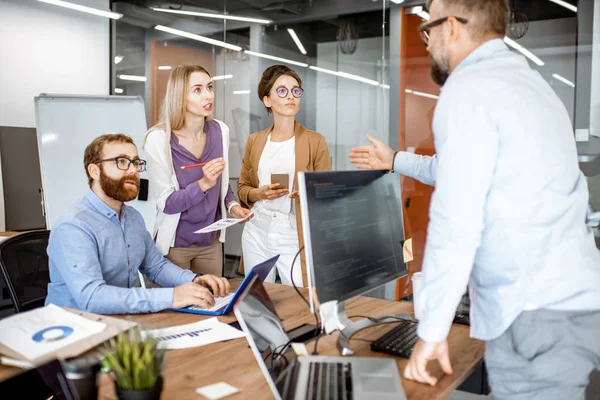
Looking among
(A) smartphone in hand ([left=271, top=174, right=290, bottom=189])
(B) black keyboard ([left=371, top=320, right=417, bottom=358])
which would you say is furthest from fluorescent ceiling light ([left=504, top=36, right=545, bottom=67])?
(B) black keyboard ([left=371, top=320, right=417, bottom=358])

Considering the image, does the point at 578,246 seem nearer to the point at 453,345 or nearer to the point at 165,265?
the point at 453,345

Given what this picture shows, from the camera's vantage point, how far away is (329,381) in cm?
140

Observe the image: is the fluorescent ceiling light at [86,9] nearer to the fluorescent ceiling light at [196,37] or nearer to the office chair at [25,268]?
the fluorescent ceiling light at [196,37]

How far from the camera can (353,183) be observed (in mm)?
1770

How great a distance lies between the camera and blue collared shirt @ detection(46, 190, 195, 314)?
1.95 meters

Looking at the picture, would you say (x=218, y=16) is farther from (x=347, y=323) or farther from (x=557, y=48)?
(x=347, y=323)

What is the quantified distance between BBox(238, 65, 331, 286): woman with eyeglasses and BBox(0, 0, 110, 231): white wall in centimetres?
257

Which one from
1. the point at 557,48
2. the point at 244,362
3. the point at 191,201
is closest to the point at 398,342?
the point at 244,362

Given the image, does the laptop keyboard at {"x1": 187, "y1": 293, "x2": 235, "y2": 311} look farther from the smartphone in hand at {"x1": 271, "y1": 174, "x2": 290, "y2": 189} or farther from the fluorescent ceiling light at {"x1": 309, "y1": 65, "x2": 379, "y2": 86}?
the fluorescent ceiling light at {"x1": 309, "y1": 65, "x2": 379, "y2": 86}

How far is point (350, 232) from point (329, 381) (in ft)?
1.60

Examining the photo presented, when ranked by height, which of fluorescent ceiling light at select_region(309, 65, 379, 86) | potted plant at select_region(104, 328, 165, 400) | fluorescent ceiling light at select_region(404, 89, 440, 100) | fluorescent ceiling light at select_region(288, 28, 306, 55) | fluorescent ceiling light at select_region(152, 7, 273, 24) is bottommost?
potted plant at select_region(104, 328, 165, 400)

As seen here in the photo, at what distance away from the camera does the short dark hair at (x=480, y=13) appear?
1402 millimetres

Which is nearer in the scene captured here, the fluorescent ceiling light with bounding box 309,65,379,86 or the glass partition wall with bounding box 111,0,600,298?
the glass partition wall with bounding box 111,0,600,298

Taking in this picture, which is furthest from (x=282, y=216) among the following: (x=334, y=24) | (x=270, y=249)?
(x=334, y=24)
